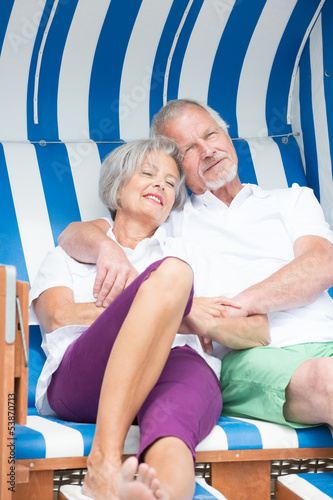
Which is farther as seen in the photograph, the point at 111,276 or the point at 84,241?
the point at 84,241

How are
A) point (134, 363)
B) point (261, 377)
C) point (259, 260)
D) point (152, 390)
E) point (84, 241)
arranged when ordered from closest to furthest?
point (134, 363), point (152, 390), point (261, 377), point (84, 241), point (259, 260)

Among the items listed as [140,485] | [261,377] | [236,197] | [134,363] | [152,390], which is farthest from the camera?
[236,197]

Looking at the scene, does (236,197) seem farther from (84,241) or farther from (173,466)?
(173,466)

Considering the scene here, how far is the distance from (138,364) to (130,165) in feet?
Answer: 3.21

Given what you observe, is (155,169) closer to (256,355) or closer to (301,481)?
(256,355)

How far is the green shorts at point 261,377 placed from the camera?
1716 mm

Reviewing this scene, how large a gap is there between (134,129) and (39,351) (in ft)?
3.65

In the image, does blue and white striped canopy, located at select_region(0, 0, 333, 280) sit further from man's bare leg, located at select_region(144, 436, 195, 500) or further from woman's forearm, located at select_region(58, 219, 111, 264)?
man's bare leg, located at select_region(144, 436, 195, 500)

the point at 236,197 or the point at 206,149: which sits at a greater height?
the point at 206,149

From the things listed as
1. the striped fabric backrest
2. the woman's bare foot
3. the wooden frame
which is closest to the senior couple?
the woman's bare foot

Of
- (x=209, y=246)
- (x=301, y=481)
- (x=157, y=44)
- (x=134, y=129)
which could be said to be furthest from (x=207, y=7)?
(x=301, y=481)

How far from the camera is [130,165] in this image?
224cm

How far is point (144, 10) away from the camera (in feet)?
8.94

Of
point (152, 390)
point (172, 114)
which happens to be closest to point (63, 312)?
point (152, 390)
